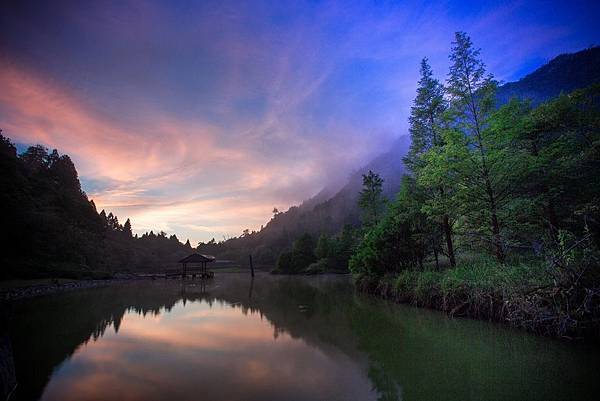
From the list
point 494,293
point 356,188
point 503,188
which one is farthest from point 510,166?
point 356,188

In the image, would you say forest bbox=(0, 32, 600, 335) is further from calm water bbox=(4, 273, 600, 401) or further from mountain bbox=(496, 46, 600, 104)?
mountain bbox=(496, 46, 600, 104)

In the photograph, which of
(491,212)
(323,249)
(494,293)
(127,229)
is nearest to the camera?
(494,293)

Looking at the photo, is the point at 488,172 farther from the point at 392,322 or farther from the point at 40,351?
the point at 40,351

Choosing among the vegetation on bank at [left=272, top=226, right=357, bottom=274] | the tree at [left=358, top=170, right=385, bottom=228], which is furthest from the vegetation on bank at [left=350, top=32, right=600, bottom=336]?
the vegetation on bank at [left=272, top=226, right=357, bottom=274]

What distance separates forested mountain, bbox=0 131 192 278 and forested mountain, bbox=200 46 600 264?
32457 mm

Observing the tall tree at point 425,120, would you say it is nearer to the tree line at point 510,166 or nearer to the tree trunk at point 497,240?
the tree line at point 510,166

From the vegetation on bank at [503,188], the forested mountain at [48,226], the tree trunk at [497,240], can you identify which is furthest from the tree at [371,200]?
the forested mountain at [48,226]

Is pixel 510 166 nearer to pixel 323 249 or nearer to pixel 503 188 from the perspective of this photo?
pixel 503 188

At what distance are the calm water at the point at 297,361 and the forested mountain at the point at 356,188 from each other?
1206cm

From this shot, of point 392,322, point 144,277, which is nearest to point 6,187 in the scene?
point 144,277

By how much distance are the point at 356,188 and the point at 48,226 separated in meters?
151

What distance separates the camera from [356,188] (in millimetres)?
169250

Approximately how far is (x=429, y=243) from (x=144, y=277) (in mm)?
43090

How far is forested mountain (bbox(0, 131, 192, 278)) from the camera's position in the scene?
25.0 meters
